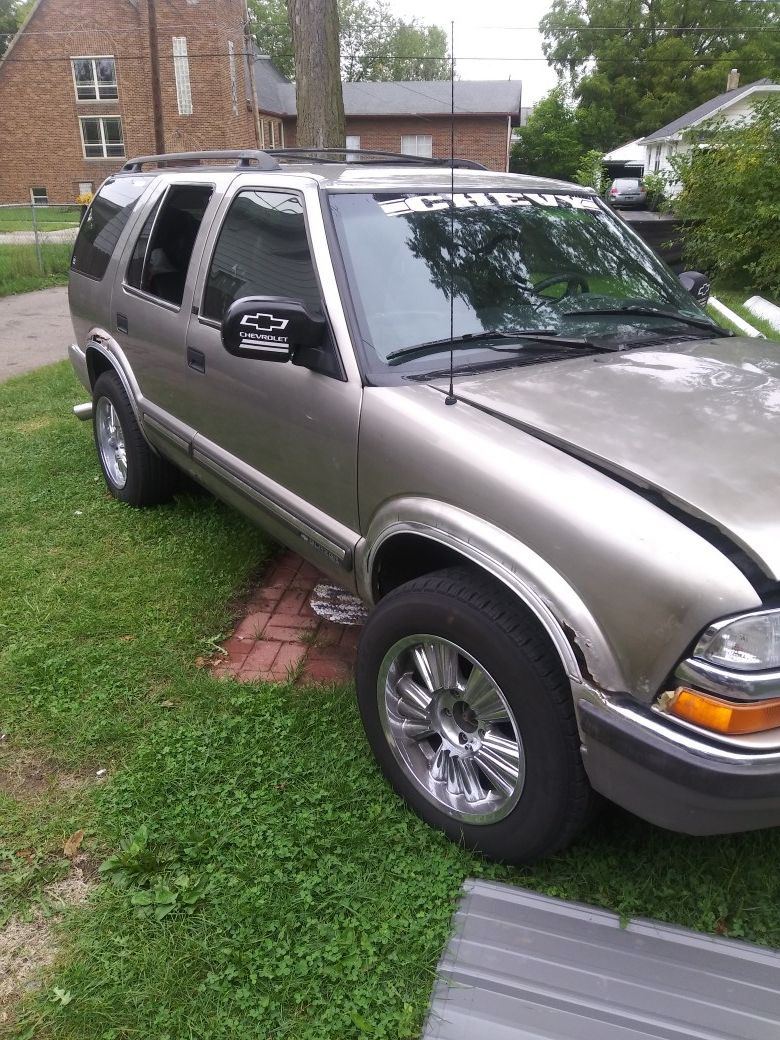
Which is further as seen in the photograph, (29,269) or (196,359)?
(29,269)

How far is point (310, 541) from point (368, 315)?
84 centimetres

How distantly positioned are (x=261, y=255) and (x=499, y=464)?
1662mm

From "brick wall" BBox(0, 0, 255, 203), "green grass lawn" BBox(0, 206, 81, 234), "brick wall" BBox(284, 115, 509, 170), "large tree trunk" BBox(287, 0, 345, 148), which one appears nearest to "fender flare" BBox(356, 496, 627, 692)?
"large tree trunk" BBox(287, 0, 345, 148)

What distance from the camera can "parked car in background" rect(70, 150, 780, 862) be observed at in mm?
1905

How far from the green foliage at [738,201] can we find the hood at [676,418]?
1197 centimetres

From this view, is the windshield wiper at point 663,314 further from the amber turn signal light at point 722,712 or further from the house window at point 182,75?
the house window at point 182,75

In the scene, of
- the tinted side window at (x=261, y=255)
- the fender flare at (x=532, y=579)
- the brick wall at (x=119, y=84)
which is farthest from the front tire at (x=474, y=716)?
the brick wall at (x=119, y=84)

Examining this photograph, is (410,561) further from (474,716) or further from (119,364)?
(119,364)

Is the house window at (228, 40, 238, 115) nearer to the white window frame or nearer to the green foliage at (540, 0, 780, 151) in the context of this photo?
the white window frame

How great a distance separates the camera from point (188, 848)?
104 inches

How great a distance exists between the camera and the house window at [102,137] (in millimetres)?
35219

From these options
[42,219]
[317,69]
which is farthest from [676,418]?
[42,219]

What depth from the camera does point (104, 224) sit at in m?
4.94

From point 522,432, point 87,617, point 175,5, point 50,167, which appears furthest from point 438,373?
point 50,167
